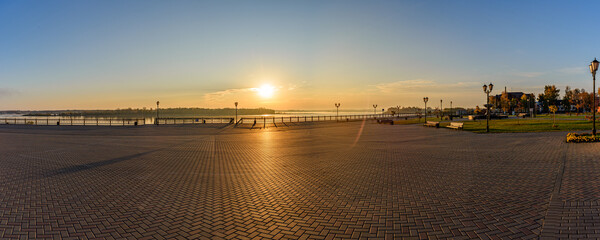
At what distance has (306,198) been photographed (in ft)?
21.4

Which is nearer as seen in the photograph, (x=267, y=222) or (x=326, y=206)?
(x=267, y=222)

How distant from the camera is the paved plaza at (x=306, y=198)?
4.83 metres

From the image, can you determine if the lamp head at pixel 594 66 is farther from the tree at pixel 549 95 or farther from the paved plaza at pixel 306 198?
the tree at pixel 549 95

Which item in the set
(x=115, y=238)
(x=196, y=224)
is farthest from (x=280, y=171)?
(x=115, y=238)

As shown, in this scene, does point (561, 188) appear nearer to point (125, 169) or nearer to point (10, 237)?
point (10, 237)

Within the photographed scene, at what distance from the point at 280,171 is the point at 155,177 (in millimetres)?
3937

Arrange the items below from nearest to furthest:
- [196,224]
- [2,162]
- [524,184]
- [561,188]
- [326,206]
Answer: [196,224]
[326,206]
[561,188]
[524,184]
[2,162]

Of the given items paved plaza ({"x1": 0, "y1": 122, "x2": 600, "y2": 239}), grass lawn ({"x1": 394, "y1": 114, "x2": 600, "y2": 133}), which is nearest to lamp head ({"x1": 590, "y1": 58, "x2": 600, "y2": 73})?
grass lawn ({"x1": 394, "y1": 114, "x2": 600, "y2": 133})

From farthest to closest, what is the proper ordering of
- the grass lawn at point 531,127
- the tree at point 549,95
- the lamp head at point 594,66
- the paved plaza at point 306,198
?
1. the tree at point 549,95
2. the grass lawn at point 531,127
3. the lamp head at point 594,66
4. the paved plaza at point 306,198

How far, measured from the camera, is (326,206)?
234 inches

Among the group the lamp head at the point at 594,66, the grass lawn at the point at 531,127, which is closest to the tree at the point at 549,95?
the grass lawn at the point at 531,127

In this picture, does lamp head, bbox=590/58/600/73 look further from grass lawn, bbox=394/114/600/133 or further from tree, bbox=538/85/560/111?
tree, bbox=538/85/560/111

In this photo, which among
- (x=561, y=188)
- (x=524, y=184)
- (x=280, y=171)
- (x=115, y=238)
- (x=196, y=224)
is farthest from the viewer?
(x=280, y=171)

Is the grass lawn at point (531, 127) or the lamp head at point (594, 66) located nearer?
the lamp head at point (594, 66)
